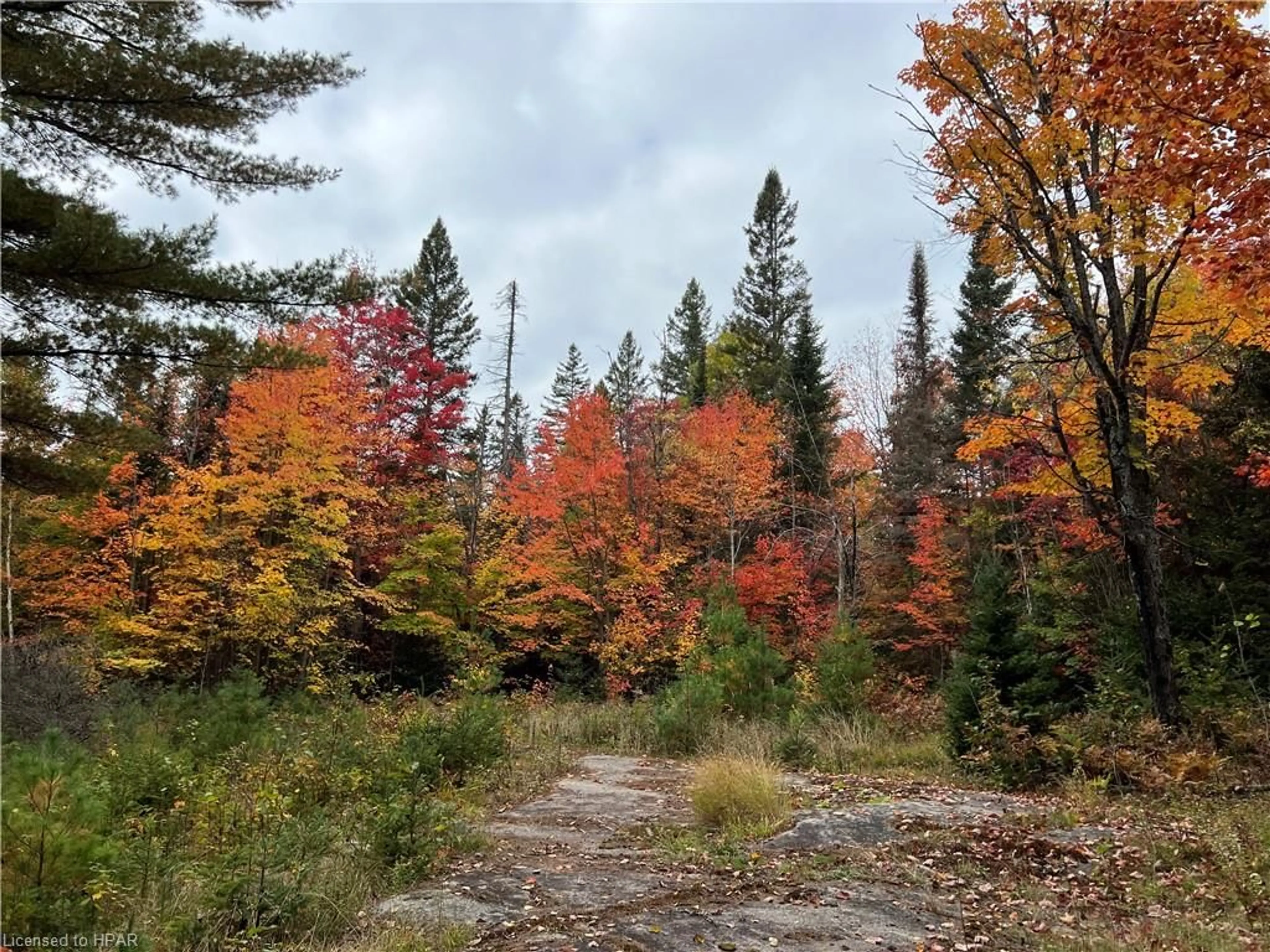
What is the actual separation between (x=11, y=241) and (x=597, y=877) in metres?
7.10

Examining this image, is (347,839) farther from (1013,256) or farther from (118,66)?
(1013,256)

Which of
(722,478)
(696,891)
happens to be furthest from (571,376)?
(696,891)

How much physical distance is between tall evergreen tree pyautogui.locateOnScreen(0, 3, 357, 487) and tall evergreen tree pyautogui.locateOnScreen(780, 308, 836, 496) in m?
17.8

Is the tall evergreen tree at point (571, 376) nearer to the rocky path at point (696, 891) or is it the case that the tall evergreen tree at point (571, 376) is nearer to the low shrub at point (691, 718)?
the low shrub at point (691, 718)

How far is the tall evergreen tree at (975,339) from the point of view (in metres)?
17.0

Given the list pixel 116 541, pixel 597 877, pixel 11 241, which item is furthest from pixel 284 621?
pixel 597 877

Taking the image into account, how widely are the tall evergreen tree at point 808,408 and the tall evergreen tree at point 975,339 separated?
12.3ft

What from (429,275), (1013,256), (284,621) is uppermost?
(429,275)

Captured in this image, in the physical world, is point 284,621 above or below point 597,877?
above

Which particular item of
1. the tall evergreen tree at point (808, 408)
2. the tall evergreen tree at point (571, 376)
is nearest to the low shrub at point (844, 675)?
the tall evergreen tree at point (808, 408)

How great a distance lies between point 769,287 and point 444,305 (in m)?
13.5

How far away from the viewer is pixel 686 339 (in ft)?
120

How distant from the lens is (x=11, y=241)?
643 cm

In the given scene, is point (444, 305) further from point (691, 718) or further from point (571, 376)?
point (691, 718)
